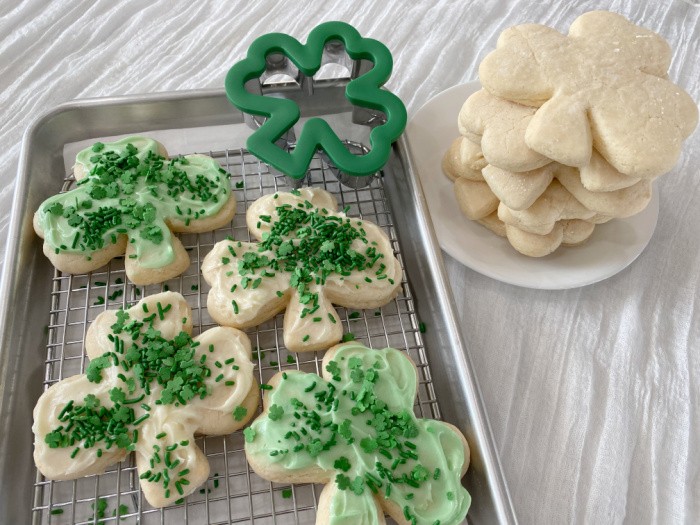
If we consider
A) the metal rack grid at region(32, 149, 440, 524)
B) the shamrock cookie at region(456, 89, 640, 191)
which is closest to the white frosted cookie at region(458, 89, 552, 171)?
the shamrock cookie at region(456, 89, 640, 191)

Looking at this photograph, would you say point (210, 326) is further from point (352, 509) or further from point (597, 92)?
point (597, 92)

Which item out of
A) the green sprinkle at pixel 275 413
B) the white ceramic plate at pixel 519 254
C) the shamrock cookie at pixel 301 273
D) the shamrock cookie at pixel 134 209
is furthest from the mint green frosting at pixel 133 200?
the white ceramic plate at pixel 519 254

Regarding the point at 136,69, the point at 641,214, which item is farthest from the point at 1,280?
the point at 641,214

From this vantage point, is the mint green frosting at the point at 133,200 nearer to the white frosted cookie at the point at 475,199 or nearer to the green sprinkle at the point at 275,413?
the green sprinkle at the point at 275,413

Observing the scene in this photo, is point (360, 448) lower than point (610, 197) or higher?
lower

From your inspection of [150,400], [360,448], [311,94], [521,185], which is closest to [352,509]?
[360,448]

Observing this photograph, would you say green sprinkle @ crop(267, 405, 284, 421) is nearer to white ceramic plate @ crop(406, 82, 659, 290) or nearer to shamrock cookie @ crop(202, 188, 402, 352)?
shamrock cookie @ crop(202, 188, 402, 352)
